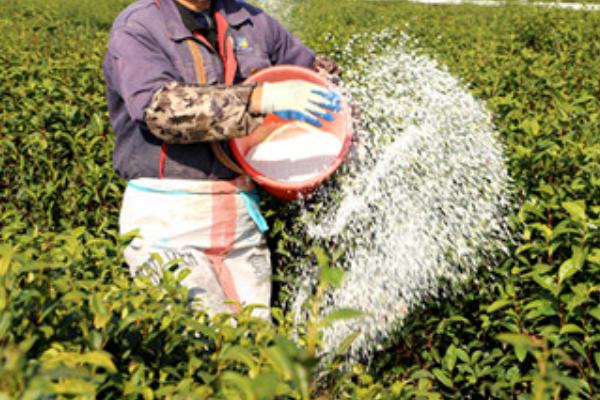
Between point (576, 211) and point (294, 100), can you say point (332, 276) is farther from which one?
point (294, 100)

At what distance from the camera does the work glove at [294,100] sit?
2449 millimetres

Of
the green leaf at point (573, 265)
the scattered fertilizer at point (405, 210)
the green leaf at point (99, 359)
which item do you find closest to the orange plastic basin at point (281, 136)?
the scattered fertilizer at point (405, 210)

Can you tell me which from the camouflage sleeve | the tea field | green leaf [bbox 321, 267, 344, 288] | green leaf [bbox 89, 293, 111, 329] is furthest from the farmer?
green leaf [bbox 321, 267, 344, 288]

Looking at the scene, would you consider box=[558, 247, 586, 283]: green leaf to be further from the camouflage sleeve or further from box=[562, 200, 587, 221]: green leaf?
the camouflage sleeve

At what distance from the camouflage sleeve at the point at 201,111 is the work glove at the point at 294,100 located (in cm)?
7

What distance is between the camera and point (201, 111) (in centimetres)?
244

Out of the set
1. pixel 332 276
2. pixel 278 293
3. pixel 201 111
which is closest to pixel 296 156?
pixel 201 111

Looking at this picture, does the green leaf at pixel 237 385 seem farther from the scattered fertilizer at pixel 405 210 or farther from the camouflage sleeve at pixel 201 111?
the scattered fertilizer at pixel 405 210

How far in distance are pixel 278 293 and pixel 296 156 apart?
95 cm

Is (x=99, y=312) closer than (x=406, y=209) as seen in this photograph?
A: Yes

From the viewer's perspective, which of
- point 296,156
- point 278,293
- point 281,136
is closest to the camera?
point 296,156

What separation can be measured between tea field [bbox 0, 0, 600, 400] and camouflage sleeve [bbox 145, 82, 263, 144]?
1.52 feet

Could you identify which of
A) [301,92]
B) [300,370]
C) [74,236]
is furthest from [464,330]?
[300,370]

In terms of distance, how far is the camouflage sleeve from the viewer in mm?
2436
